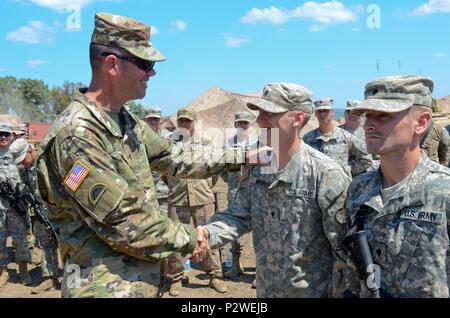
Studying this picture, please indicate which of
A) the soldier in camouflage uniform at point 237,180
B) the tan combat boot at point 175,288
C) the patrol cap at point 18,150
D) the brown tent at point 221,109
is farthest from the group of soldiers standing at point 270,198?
the brown tent at point 221,109

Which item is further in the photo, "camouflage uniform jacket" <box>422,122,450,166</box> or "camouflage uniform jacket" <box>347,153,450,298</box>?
"camouflage uniform jacket" <box>422,122,450,166</box>

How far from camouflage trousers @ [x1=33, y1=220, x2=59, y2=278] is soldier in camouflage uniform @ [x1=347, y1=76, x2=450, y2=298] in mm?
6013

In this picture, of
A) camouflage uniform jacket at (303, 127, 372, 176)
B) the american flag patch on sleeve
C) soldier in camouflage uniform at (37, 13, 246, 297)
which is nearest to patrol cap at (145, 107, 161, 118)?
camouflage uniform jacket at (303, 127, 372, 176)

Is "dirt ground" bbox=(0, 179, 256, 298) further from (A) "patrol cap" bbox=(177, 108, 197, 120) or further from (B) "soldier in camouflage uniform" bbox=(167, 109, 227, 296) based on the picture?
(A) "patrol cap" bbox=(177, 108, 197, 120)

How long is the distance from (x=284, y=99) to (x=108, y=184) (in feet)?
4.65

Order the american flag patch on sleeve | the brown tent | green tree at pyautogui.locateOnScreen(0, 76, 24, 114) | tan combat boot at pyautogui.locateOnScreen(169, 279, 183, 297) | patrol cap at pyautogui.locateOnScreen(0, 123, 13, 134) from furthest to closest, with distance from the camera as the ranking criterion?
green tree at pyautogui.locateOnScreen(0, 76, 24, 114) < the brown tent < patrol cap at pyautogui.locateOnScreen(0, 123, 13, 134) < tan combat boot at pyautogui.locateOnScreen(169, 279, 183, 297) < the american flag patch on sleeve

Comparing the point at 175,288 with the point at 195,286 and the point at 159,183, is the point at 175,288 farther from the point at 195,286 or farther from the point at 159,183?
the point at 159,183

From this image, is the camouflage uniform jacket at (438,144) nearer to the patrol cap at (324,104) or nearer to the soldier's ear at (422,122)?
the patrol cap at (324,104)

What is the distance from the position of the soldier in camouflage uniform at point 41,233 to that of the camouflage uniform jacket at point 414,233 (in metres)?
5.99

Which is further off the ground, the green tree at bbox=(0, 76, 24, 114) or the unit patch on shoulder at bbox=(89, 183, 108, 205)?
the green tree at bbox=(0, 76, 24, 114)

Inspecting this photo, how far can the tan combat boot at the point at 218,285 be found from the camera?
→ 7152mm

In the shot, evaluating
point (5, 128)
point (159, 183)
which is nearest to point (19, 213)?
point (5, 128)

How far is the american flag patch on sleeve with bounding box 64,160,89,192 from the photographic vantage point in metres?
2.67
